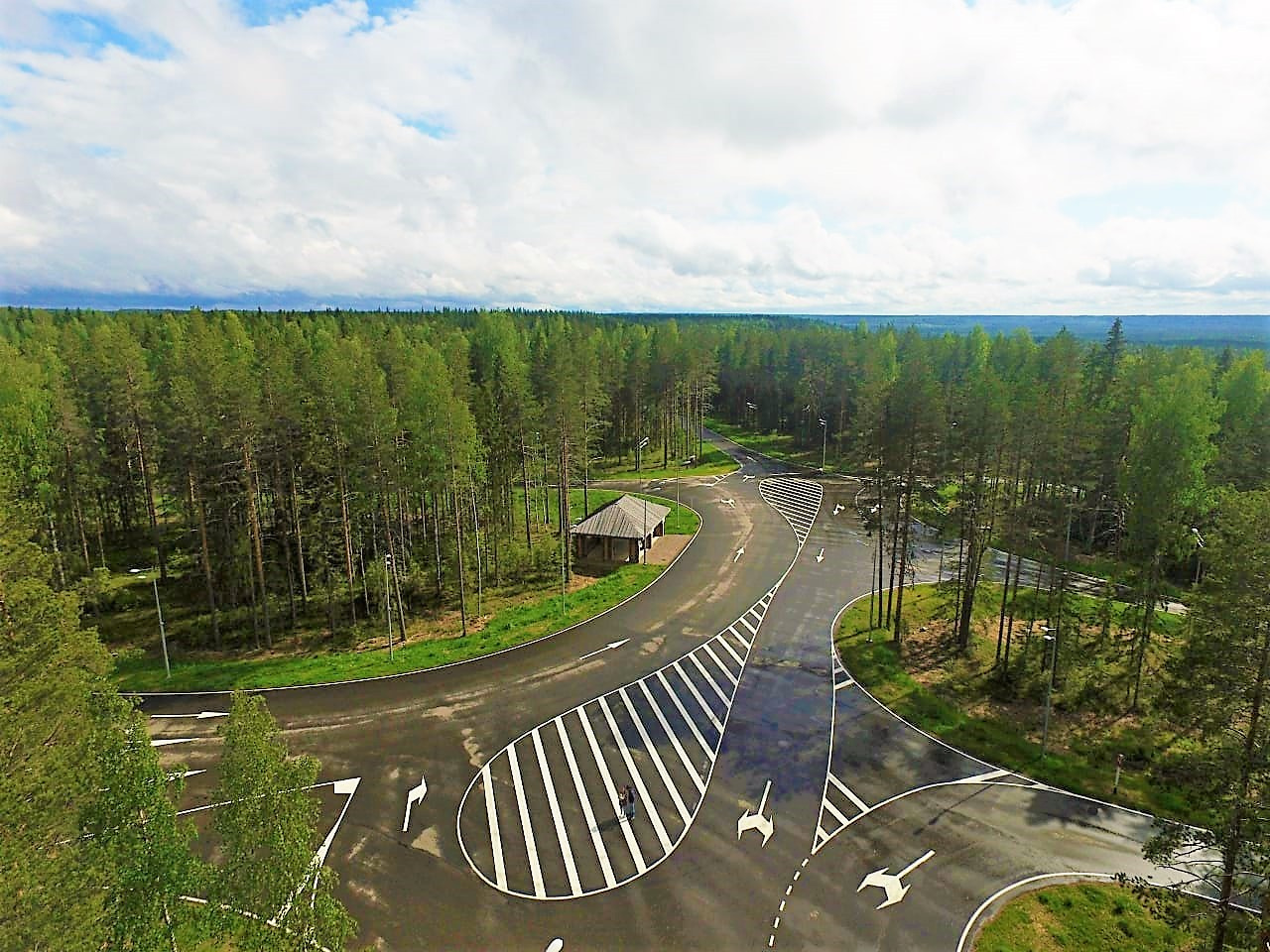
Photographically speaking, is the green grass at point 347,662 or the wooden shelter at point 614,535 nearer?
the green grass at point 347,662

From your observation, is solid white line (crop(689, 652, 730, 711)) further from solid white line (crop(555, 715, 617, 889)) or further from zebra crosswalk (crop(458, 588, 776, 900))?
solid white line (crop(555, 715, 617, 889))

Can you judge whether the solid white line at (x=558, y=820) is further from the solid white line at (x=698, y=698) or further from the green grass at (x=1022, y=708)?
the green grass at (x=1022, y=708)

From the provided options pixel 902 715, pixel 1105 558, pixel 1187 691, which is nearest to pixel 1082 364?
pixel 1105 558

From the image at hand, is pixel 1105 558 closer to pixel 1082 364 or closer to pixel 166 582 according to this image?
pixel 1082 364

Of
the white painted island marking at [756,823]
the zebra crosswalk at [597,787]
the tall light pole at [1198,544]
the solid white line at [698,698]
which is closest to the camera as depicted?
the zebra crosswalk at [597,787]

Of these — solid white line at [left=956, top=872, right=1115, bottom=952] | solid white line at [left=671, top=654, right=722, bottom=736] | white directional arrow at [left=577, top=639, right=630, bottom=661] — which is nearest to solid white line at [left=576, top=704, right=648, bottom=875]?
solid white line at [left=671, top=654, right=722, bottom=736]

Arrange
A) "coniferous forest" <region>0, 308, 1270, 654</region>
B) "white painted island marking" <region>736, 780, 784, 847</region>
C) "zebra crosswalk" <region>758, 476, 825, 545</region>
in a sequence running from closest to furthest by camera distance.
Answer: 1. "white painted island marking" <region>736, 780, 784, 847</region>
2. "coniferous forest" <region>0, 308, 1270, 654</region>
3. "zebra crosswalk" <region>758, 476, 825, 545</region>

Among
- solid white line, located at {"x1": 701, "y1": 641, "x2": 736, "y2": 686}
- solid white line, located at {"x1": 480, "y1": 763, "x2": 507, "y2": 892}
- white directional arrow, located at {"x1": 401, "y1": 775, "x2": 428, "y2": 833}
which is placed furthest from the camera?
solid white line, located at {"x1": 701, "y1": 641, "x2": 736, "y2": 686}

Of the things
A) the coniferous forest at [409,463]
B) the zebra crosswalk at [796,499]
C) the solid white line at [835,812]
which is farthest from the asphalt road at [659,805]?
the zebra crosswalk at [796,499]
